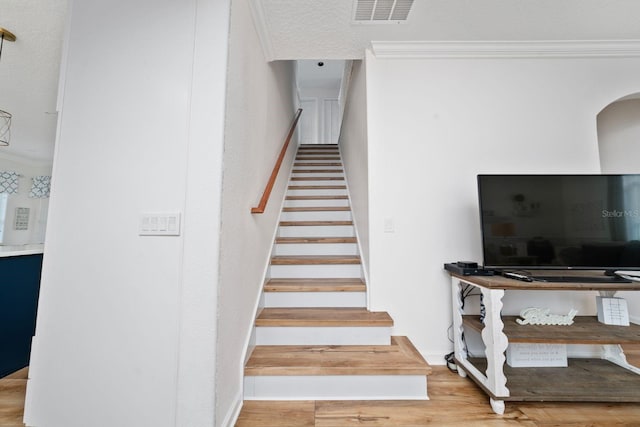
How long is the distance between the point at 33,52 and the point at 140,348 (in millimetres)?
2755

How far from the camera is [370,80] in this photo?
229 cm

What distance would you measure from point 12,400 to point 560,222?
357cm

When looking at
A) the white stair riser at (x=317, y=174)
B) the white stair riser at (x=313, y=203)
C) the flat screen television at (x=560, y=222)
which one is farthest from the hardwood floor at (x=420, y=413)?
the white stair riser at (x=317, y=174)

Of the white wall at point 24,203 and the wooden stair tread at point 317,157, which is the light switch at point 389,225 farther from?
the white wall at point 24,203

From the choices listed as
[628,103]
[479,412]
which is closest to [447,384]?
[479,412]

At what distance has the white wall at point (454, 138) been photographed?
2.18 m

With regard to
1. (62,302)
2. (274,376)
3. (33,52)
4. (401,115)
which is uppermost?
(33,52)

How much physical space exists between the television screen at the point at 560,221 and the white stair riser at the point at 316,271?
1052 millimetres

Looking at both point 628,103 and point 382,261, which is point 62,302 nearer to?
point 382,261

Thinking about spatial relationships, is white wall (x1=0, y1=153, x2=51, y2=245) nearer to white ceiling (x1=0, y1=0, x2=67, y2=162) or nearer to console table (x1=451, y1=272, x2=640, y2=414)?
white ceiling (x1=0, y1=0, x2=67, y2=162)

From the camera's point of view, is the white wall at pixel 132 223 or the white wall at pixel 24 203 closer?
→ the white wall at pixel 132 223

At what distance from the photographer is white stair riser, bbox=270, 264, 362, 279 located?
242cm

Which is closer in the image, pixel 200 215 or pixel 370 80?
pixel 200 215

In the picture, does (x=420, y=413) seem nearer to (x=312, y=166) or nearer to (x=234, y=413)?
(x=234, y=413)
